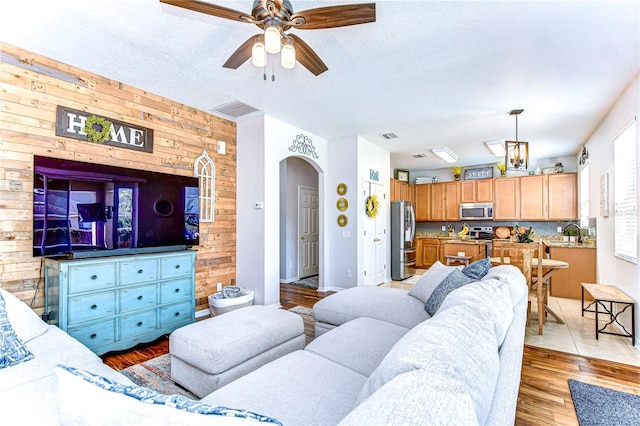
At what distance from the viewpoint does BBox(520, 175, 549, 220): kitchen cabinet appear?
638 cm

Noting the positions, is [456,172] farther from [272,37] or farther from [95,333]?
[95,333]

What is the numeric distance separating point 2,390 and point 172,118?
10.3 ft

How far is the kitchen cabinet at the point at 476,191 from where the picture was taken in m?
7.12

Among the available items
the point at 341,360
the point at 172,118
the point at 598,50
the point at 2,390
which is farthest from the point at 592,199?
the point at 2,390

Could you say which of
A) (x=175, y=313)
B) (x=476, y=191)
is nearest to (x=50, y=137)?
(x=175, y=313)

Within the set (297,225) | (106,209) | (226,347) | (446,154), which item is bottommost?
(226,347)

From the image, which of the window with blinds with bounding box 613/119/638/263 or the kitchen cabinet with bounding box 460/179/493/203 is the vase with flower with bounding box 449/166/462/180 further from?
the window with blinds with bounding box 613/119/638/263

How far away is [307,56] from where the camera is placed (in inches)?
87.7

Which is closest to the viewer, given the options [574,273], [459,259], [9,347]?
[9,347]

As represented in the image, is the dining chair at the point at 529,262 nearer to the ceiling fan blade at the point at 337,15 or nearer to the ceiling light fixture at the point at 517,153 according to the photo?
the ceiling light fixture at the point at 517,153

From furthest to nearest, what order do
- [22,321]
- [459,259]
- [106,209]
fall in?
[459,259], [106,209], [22,321]

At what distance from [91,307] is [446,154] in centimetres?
638

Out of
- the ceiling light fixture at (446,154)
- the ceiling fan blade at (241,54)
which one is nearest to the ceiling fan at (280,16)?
the ceiling fan blade at (241,54)

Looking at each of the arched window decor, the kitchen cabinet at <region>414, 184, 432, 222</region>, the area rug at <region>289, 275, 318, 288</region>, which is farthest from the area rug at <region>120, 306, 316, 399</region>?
the kitchen cabinet at <region>414, 184, 432, 222</region>
